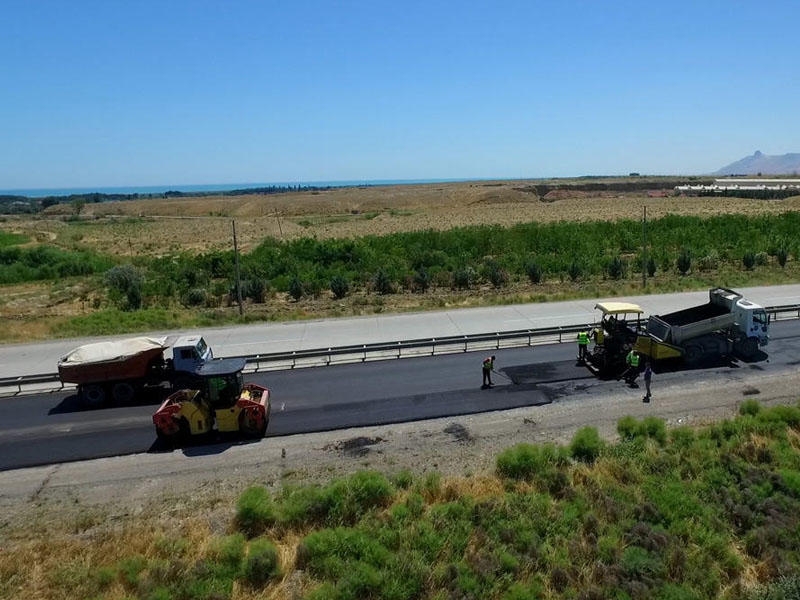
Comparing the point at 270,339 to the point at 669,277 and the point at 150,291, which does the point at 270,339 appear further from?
the point at 669,277

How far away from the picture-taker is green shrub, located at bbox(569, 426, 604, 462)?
14.1 m

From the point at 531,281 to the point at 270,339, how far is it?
16997mm

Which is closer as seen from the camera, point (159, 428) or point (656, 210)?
point (159, 428)

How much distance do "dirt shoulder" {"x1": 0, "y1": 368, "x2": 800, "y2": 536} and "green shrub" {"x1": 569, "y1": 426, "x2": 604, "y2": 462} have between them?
36.8 inches

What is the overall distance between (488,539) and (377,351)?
12.0m

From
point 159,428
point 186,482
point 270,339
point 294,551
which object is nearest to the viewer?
point 294,551

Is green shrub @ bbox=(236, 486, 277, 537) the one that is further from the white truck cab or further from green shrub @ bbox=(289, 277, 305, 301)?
green shrub @ bbox=(289, 277, 305, 301)

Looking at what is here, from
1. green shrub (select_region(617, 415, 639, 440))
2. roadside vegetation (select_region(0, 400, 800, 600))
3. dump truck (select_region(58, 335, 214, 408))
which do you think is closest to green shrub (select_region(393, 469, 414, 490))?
roadside vegetation (select_region(0, 400, 800, 600))

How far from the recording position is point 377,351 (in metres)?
23.1

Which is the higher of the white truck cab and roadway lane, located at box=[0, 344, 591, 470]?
the white truck cab

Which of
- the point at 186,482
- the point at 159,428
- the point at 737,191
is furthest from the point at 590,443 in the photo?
the point at 737,191

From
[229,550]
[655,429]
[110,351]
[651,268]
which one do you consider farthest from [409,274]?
[229,550]

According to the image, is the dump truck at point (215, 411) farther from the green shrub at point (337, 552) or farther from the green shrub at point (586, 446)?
the green shrub at point (586, 446)

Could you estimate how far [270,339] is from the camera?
25.5 metres
